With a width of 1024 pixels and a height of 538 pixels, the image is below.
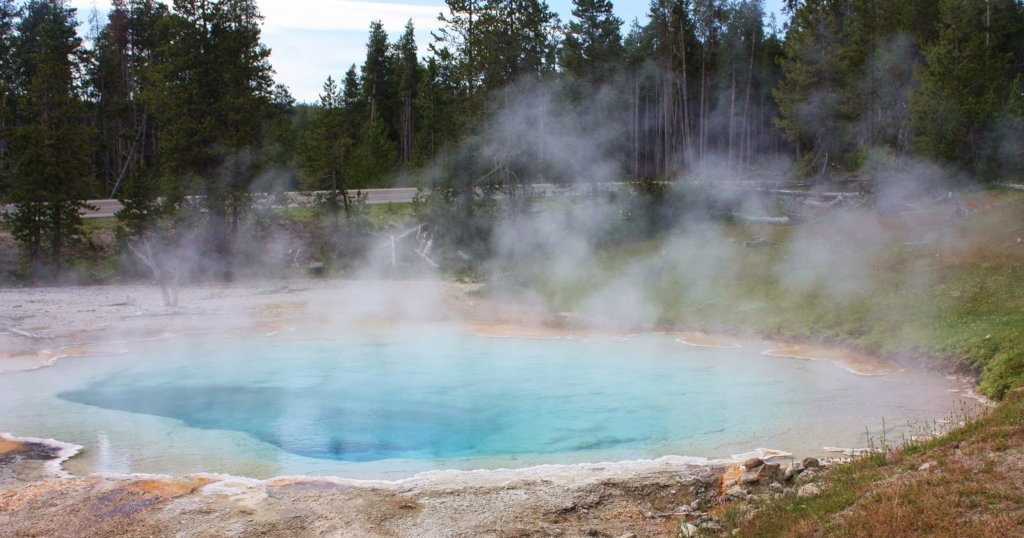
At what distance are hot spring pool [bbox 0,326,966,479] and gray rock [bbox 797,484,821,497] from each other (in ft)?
7.10

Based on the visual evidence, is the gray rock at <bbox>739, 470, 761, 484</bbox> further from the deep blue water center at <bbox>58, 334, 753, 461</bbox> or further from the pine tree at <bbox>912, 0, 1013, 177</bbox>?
the pine tree at <bbox>912, 0, 1013, 177</bbox>

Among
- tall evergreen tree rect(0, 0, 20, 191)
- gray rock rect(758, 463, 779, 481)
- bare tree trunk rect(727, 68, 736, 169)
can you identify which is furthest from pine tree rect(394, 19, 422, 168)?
gray rock rect(758, 463, 779, 481)

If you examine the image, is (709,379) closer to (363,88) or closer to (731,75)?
(731,75)

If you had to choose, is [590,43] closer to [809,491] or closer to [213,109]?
[213,109]

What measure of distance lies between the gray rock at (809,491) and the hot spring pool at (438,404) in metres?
2.16

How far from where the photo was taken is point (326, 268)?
23828mm

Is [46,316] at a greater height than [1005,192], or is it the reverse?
[1005,192]

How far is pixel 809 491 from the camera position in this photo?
21.7ft

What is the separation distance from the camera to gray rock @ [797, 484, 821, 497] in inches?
257

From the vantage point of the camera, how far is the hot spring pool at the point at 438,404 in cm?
939

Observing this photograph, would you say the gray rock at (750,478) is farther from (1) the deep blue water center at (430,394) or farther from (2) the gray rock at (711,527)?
(1) the deep blue water center at (430,394)

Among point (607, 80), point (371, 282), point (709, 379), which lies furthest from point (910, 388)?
point (607, 80)

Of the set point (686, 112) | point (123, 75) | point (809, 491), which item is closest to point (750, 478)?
point (809, 491)

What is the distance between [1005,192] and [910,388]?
47.9 ft
